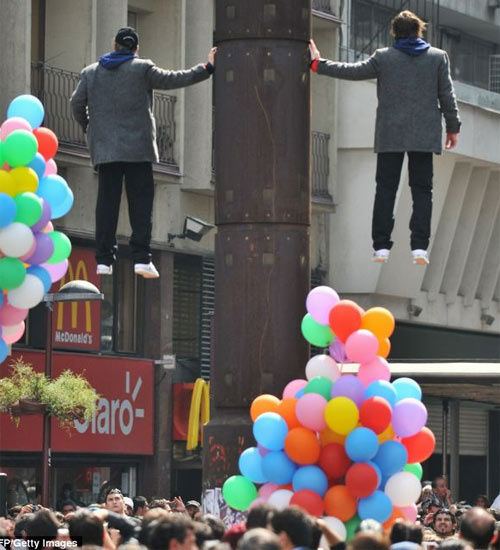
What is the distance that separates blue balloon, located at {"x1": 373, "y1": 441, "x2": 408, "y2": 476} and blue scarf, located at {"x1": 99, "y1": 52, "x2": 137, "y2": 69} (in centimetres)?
350

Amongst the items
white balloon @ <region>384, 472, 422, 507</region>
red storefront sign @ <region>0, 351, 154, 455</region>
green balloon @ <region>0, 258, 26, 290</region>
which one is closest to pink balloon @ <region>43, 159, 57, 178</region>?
green balloon @ <region>0, 258, 26, 290</region>

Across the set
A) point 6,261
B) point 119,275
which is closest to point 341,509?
point 6,261

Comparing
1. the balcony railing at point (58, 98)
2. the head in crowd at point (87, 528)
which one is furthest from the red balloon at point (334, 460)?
the balcony railing at point (58, 98)

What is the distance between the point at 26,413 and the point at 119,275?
6972 millimetres

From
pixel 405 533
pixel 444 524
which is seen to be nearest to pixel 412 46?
pixel 405 533

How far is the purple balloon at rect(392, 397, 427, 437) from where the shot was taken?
1365 cm

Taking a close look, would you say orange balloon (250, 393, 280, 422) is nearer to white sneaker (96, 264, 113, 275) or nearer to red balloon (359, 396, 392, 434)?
red balloon (359, 396, 392, 434)

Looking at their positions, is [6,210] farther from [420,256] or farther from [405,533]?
[405,533]

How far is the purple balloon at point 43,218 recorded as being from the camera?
15.0 meters

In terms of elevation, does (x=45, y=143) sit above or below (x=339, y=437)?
above

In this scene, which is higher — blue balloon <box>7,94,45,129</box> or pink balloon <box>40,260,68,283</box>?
blue balloon <box>7,94,45,129</box>

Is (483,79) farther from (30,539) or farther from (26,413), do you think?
(30,539)

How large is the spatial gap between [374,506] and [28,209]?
3605 mm

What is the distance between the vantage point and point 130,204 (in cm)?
1496
